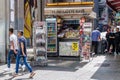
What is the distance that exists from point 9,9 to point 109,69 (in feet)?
19.9

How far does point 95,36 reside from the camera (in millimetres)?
25734

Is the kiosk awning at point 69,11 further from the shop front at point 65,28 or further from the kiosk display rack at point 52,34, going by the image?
the kiosk display rack at point 52,34

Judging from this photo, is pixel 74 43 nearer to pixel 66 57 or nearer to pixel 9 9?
pixel 66 57

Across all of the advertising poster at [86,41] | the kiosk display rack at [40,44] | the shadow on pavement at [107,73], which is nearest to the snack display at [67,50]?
the advertising poster at [86,41]

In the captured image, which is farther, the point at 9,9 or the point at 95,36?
the point at 95,36

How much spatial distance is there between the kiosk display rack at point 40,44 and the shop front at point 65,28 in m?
3.97

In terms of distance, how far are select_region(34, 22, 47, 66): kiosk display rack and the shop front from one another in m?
3.97

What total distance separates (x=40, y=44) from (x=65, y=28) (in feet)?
17.3

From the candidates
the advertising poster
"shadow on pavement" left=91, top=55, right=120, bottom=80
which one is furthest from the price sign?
"shadow on pavement" left=91, top=55, right=120, bottom=80

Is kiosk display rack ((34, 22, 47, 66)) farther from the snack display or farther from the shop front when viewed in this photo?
the snack display

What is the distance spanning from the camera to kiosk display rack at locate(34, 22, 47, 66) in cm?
1816

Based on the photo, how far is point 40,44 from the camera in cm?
1825

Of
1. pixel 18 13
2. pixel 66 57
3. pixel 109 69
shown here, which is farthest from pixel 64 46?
pixel 109 69

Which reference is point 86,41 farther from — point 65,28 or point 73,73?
point 73,73
